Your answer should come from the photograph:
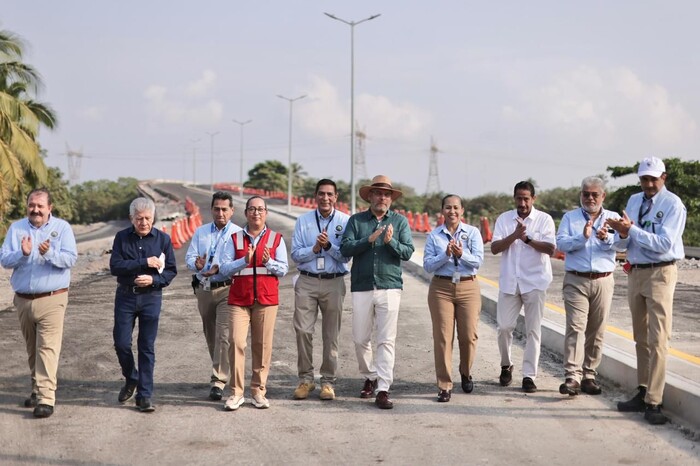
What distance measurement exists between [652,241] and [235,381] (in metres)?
3.69

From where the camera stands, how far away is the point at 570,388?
25.2 feet

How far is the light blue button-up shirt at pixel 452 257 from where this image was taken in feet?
25.9

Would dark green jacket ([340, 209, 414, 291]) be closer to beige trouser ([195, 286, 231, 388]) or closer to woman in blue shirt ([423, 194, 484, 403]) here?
woman in blue shirt ([423, 194, 484, 403])

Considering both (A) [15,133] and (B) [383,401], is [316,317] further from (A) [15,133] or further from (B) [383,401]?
(A) [15,133]

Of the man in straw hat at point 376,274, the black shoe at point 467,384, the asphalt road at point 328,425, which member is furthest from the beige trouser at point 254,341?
the black shoe at point 467,384

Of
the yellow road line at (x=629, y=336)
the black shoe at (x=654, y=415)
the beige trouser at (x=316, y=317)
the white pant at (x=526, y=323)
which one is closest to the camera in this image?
the black shoe at (x=654, y=415)

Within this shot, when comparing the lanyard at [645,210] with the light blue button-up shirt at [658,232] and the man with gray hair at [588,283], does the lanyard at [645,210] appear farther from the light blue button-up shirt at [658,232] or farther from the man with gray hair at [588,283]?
the man with gray hair at [588,283]

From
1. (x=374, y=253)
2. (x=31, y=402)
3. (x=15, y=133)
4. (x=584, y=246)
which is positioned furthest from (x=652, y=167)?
(x=15, y=133)

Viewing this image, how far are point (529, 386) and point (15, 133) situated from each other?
21.5m

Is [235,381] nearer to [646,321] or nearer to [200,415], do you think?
[200,415]

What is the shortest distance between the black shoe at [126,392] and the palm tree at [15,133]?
662 inches

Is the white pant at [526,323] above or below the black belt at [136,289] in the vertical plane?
below

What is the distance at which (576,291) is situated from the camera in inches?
315

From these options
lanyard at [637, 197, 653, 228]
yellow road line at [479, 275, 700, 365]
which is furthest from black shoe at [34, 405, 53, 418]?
yellow road line at [479, 275, 700, 365]
